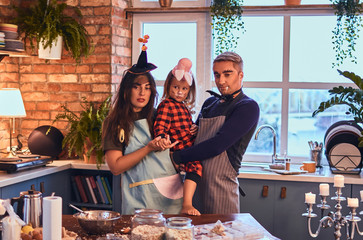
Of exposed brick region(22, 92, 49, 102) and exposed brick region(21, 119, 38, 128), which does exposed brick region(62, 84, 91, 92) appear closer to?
exposed brick region(22, 92, 49, 102)

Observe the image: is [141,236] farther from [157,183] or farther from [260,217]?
[260,217]

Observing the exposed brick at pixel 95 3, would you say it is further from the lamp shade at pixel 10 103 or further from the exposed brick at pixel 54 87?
the lamp shade at pixel 10 103

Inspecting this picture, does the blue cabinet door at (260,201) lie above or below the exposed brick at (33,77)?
below

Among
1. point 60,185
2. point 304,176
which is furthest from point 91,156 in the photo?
point 304,176

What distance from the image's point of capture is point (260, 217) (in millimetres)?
3568

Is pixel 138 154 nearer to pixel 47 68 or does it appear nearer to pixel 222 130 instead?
pixel 222 130

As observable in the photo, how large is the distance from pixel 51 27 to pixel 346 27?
2.38m

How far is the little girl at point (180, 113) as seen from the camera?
2.58m

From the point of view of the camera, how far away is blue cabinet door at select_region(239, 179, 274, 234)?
3.55m

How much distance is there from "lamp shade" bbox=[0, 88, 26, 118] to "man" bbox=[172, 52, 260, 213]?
1.72 m

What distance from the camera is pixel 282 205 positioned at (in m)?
3.53

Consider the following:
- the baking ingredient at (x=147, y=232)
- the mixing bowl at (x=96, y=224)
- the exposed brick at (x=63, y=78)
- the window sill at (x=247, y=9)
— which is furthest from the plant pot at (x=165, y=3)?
the baking ingredient at (x=147, y=232)

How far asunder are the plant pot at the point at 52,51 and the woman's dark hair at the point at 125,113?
1515 millimetres

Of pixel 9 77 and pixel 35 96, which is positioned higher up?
pixel 9 77
